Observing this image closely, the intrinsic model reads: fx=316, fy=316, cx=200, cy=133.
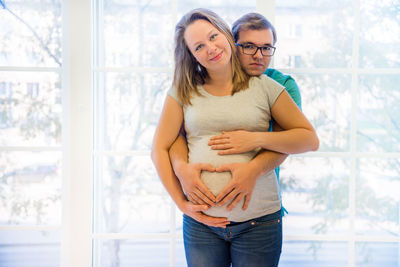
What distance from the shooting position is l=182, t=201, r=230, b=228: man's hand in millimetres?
1142

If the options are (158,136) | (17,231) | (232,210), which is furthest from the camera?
(17,231)

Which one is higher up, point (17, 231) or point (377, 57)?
point (377, 57)

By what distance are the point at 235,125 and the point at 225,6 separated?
78cm

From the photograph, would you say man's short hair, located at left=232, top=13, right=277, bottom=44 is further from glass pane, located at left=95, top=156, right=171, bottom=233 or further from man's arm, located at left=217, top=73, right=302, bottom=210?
glass pane, located at left=95, top=156, right=171, bottom=233

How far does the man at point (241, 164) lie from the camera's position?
1.13 meters

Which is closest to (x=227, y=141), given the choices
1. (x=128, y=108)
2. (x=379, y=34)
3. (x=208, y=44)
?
(x=208, y=44)

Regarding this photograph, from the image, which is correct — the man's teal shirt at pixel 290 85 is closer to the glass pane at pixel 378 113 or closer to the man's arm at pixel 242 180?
the man's arm at pixel 242 180

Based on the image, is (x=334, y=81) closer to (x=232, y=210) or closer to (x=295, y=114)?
(x=295, y=114)

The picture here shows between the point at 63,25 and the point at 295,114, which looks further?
the point at 63,25

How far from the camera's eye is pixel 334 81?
1.63m

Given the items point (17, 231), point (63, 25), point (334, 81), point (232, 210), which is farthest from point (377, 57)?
point (17, 231)

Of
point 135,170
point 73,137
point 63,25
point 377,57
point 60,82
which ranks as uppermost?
point 63,25

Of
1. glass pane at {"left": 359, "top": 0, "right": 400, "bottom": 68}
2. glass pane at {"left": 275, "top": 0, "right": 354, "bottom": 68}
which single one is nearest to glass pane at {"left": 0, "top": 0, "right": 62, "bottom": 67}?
glass pane at {"left": 275, "top": 0, "right": 354, "bottom": 68}

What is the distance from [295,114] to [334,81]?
0.59 m
